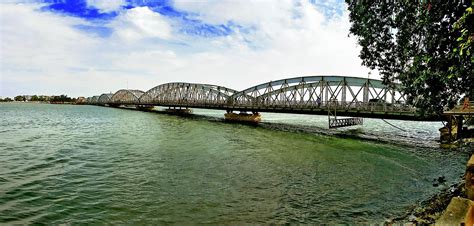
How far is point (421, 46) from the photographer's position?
15.1 meters

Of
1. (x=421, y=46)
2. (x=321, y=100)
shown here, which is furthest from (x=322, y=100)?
(x=421, y=46)

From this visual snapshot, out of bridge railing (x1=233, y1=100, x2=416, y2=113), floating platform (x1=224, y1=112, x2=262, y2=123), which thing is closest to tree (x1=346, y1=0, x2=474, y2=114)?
bridge railing (x1=233, y1=100, x2=416, y2=113)

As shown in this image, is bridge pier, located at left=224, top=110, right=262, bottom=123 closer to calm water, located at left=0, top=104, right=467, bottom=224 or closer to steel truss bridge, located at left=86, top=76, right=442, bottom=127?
steel truss bridge, located at left=86, top=76, right=442, bottom=127

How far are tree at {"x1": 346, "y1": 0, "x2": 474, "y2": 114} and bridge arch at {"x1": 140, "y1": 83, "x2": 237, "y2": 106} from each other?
275 feet

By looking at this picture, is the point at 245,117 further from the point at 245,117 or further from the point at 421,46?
the point at 421,46

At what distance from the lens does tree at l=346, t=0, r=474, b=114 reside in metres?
12.0

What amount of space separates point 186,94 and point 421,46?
121m

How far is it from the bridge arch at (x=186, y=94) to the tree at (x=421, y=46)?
3306 inches

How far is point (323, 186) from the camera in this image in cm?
1567

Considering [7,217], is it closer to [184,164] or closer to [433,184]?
[184,164]

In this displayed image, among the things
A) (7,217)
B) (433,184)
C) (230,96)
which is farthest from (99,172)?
(230,96)

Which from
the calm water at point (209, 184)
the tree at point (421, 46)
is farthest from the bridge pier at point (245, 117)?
the tree at point (421, 46)

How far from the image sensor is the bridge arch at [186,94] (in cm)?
11000

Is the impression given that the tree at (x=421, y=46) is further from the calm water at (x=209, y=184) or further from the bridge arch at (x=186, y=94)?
the bridge arch at (x=186, y=94)
